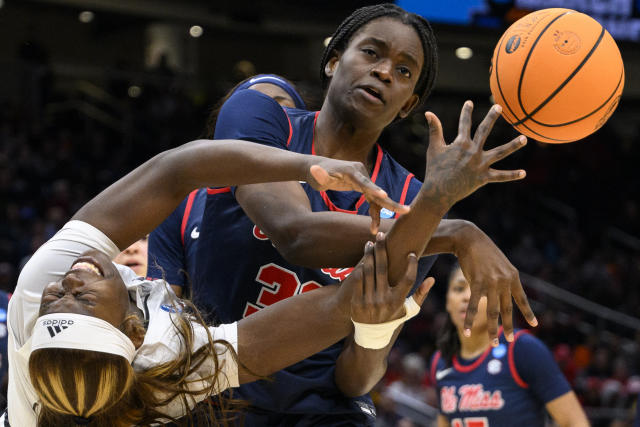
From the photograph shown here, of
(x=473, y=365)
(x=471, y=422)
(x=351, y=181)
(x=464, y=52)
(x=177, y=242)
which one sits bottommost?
(x=471, y=422)

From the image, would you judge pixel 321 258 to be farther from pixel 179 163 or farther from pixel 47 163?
pixel 47 163

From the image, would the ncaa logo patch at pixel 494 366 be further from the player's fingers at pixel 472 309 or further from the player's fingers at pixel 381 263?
the player's fingers at pixel 381 263

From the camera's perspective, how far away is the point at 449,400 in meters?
4.60

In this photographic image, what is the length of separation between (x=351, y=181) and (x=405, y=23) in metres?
0.87

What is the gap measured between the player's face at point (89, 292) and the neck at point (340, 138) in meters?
0.88

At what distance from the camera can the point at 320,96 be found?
24.4 ft

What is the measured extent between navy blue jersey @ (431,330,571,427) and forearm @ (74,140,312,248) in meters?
2.45

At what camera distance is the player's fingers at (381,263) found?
2316mm

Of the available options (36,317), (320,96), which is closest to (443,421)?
(36,317)

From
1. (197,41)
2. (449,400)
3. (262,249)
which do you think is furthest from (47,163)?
(262,249)

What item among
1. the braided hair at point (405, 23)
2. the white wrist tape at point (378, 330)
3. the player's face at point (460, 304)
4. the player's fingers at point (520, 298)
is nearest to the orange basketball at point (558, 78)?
the braided hair at point (405, 23)

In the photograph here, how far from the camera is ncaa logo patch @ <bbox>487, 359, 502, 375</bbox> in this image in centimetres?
443

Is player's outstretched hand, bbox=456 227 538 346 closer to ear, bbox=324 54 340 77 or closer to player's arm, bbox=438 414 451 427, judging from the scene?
ear, bbox=324 54 340 77

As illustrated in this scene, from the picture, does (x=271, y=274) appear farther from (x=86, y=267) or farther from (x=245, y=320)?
(x=86, y=267)
